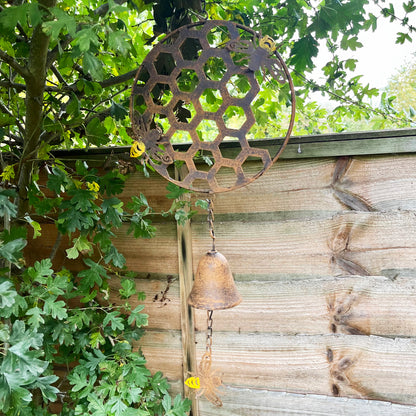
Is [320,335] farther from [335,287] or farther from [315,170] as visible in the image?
[315,170]

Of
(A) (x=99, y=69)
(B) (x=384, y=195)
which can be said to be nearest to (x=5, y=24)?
(A) (x=99, y=69)

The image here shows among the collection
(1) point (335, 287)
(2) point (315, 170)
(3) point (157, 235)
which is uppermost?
(2) point (315, 170)

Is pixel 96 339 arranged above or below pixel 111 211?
below

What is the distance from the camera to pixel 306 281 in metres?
1.41

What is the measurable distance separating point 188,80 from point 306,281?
853 mm

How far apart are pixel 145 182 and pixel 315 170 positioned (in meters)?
0.65

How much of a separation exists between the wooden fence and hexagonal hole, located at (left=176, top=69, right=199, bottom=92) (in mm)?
367

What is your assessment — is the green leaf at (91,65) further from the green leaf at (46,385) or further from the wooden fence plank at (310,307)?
the wooden fence plank at (310,307)

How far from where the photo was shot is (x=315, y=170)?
1.37 m

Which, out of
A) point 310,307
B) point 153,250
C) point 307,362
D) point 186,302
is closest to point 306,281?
point 310,307

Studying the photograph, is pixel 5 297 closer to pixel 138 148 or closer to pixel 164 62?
pixel 138 148

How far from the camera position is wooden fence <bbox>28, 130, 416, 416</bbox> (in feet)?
4.33

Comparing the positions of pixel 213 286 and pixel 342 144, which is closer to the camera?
pixel 213 286

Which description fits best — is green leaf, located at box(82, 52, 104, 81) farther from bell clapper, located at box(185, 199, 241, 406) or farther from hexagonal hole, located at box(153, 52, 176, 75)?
bell clapper, located at box(185, 199, 241, 406)
